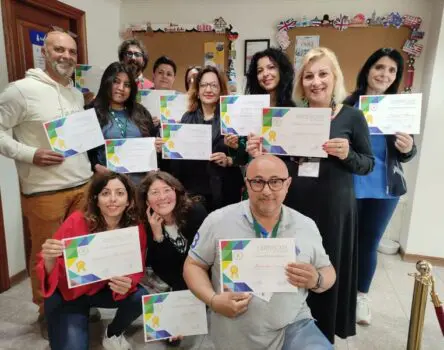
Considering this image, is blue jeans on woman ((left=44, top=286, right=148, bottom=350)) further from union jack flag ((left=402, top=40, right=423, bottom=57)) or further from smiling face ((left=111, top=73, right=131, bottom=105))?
union jack flag ((left=402, top=40, right=423, bottom=57))

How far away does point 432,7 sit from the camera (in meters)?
2.99

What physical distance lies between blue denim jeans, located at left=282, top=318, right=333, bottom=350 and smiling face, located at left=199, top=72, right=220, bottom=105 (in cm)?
132

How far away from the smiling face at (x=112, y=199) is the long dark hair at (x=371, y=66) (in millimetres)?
1405

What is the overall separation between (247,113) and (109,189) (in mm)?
831

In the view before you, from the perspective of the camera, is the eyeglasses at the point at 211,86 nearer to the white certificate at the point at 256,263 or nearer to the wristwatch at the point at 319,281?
the white certificate at the point at 256,263

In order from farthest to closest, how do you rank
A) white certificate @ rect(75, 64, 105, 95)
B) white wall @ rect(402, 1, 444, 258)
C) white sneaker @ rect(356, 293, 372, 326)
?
white wall @ rect(402, 1, 444, 258), white certificate @ rect(75, 64, 105, 95), white sneaker @ rect(356, 293, 372, 326)

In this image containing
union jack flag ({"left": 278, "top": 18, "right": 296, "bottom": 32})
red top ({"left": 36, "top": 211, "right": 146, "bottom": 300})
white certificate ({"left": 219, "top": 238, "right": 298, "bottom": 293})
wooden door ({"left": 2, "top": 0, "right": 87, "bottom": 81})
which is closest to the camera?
white certificate ({"left": 219, "top": 238, "right": 298, "bottom": 293})

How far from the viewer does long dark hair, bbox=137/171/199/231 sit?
5.89 ft

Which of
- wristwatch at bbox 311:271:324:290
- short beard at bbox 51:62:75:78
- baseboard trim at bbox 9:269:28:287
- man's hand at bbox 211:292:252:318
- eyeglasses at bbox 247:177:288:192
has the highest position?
short beard at bbox 51:62:75:78

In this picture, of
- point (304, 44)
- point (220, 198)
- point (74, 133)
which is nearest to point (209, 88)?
point (220, 198)

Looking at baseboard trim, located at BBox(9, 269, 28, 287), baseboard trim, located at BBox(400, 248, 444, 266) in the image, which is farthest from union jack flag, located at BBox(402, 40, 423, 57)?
baseboard trim, located at BBox(9, 269, 28, 287)

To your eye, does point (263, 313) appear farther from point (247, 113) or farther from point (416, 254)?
point (416, 254)

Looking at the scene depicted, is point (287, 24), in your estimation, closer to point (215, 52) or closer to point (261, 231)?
point (215, 52)

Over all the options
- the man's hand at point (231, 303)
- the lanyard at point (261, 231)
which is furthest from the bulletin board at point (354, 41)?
the man's hand at point (231, 303)
